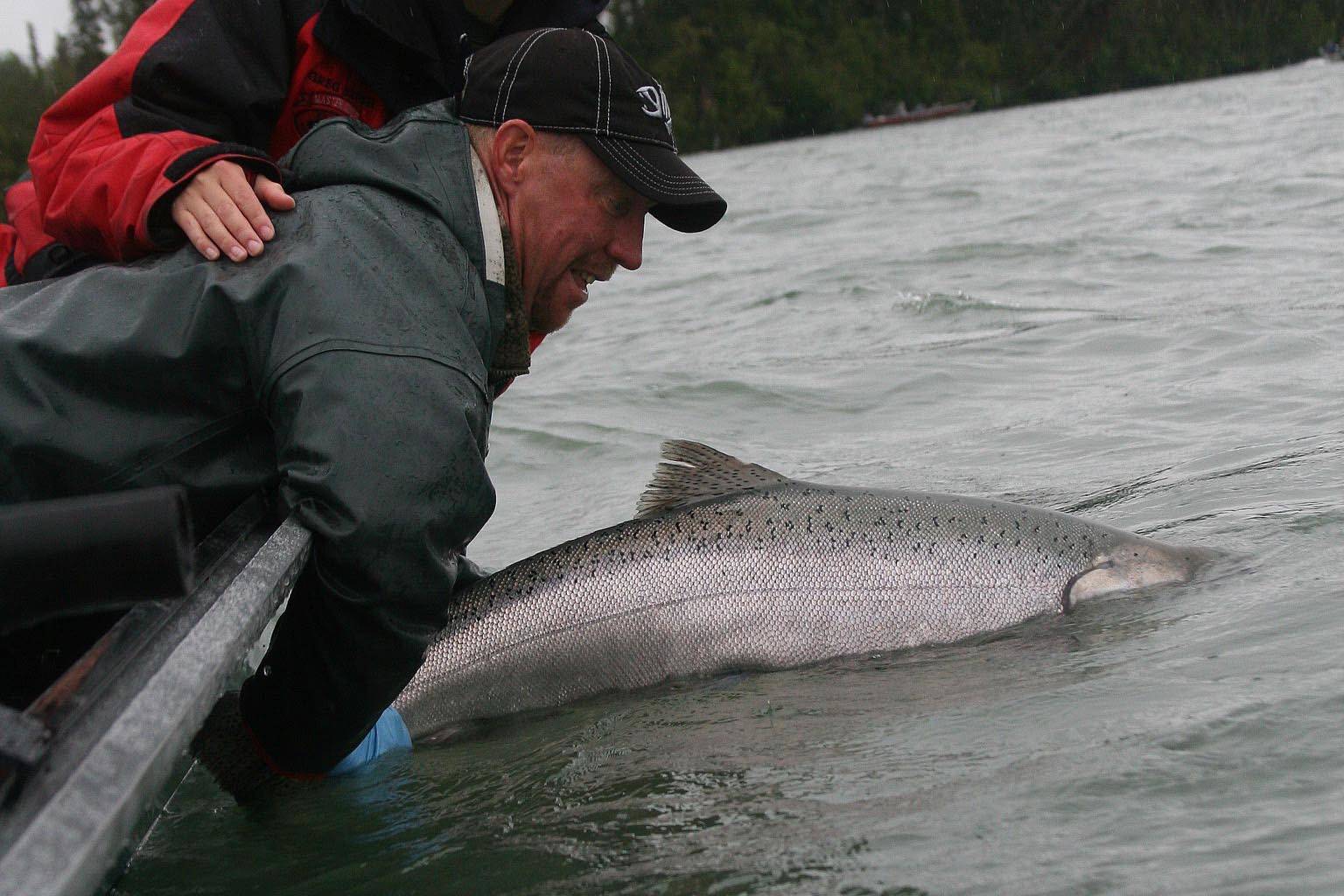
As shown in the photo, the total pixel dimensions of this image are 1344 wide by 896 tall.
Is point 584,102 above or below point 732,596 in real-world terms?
above

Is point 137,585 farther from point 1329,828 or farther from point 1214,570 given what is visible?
point 1214,570

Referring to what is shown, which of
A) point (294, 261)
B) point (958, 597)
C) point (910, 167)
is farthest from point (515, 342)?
point (910, 167)

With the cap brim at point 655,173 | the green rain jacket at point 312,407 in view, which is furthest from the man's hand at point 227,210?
the cap brim at point 655,173

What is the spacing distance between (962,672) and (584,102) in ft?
5.32

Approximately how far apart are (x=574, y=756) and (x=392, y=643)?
0.77 meters

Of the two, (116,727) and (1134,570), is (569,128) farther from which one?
(1134,570)

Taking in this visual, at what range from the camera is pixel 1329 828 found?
231 centimetres

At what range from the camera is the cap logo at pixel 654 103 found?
3.14 m

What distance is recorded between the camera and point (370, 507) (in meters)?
2.46

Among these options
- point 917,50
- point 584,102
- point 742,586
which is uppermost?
point 584,102

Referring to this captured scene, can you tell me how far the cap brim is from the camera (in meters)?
3.09

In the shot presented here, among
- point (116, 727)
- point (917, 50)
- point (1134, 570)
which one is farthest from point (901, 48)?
point (116, 727)

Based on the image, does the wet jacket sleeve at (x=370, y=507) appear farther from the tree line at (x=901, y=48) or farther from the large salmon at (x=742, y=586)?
the tree line at (x=901, y=48)

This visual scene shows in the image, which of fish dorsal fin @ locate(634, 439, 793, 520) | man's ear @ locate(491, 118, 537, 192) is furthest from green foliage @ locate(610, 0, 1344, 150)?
man's ear @ locate(491, 118, 537, 192)
